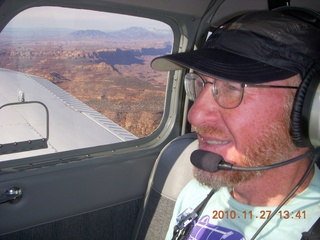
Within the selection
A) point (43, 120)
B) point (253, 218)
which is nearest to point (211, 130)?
point (253, 218)

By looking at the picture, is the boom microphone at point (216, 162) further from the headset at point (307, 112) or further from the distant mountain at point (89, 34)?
the distant mountain at point (89, 34)

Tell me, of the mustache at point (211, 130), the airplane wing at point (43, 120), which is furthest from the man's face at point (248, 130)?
the airplane wing at point (43, 120)

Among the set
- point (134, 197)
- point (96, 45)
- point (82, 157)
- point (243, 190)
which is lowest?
point (134, 197)

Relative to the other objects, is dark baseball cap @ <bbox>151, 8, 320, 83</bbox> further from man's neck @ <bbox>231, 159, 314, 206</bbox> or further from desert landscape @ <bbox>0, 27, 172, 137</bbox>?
desert landscape @ <bbox>0, 27, 172, 137</bbox>

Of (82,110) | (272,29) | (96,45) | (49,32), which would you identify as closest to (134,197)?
(82,110)

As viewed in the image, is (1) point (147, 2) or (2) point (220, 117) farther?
(1) point (147, 2)

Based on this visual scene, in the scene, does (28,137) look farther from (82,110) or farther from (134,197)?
(134,197)
